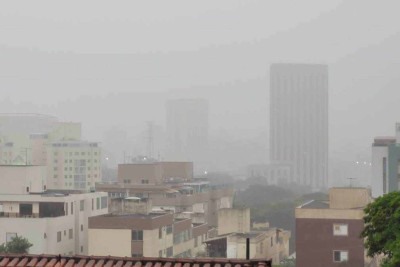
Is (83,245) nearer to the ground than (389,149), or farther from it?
nearer to the ground

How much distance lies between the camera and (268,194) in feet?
391

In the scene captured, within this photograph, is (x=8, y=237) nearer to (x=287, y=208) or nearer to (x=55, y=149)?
(x=287, y=208)

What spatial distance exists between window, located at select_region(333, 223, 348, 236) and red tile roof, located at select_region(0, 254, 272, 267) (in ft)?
81.9

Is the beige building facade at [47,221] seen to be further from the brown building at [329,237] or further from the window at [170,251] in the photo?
the brown building at [329,237]

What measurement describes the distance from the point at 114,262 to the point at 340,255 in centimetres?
2531

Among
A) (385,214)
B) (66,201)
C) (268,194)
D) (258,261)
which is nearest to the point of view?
(258,261)

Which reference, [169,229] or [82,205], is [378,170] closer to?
[169,229]

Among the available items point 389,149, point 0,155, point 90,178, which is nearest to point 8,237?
point 389,149

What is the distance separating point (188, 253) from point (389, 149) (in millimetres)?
11196

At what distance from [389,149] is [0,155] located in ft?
280

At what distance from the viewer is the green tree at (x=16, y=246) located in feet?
130

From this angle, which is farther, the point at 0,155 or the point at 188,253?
the point at 0,155

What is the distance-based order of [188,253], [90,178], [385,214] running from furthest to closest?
1. [90,178]
2. [188,253]
3. [385,214]

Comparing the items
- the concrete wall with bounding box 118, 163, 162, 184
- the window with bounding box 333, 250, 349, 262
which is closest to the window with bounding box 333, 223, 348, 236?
the window with bounding box 333, 250, 349, 262
